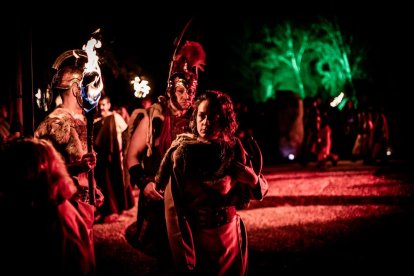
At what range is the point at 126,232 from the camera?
7.88 metres

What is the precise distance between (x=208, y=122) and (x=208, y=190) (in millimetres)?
509

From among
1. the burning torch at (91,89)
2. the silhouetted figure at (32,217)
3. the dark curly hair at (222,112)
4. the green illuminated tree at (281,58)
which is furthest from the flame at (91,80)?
the green illuminated tree at (281,58)

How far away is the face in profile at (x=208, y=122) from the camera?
3.79 metres

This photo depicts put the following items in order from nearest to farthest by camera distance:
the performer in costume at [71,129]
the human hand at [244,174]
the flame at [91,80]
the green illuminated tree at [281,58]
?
1. the human hand at [244,174]
2. the flame at [91,80]
3. the performer in costume at [71,129]
4. the green illuminated tree at [281,58]

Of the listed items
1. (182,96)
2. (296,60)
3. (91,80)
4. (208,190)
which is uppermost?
(296,60)

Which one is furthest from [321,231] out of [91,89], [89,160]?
[91,89]

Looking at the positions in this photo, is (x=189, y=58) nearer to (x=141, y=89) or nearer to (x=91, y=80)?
(x=141, y=89)

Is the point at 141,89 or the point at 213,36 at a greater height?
the point at 213,36

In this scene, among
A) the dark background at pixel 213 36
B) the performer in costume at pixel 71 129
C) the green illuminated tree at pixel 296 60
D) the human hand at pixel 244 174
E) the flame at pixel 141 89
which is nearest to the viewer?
the human hand at pixel 244 174

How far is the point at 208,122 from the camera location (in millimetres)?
3783

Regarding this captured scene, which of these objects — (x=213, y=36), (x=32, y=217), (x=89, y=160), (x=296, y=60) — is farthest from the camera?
(x=213, y=36)

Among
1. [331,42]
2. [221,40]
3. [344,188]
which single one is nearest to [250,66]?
[221,40]

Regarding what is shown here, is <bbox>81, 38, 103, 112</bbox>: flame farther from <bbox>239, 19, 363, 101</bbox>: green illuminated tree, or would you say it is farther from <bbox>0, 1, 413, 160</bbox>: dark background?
<bbox>239, 19, 363, 101</bbox>: green illuminated tree

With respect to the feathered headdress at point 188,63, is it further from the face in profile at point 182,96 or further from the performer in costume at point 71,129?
the performer in costume at point 71,129
